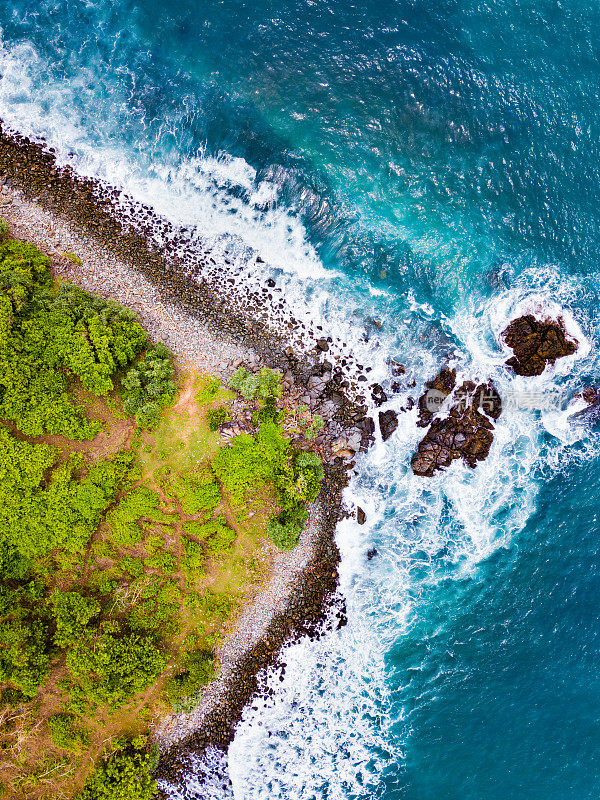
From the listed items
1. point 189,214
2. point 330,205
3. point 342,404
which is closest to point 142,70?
point 189,214

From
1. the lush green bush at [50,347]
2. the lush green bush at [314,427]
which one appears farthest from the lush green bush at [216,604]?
the lush green bush at [50,347]

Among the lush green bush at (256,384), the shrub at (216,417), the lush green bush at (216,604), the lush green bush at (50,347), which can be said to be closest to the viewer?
the lush green bush at (50,347)

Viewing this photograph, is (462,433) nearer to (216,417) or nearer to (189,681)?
(216,417)

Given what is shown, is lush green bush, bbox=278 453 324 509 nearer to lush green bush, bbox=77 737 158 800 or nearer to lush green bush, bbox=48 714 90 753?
→ lush green bush, bbox=77 737 158 800

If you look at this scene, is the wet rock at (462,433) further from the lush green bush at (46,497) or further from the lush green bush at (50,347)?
the lush green bush at (50,347)

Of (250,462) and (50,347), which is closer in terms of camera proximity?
(50,347)

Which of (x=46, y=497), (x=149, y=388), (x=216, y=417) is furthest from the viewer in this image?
(x=216, y=417)

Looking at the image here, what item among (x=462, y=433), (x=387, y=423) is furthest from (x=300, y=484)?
(x=462, y=433)
